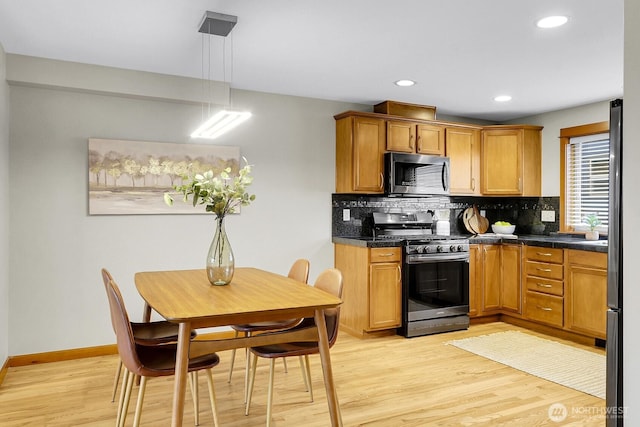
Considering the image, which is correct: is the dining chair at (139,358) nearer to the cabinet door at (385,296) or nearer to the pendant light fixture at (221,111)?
the pendant light fixture at (221,111)

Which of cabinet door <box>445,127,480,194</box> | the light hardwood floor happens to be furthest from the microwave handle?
the light hardwood floor

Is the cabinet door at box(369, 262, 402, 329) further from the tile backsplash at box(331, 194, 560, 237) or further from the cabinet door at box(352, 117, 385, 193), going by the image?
the cabinet door at box(352, 117, 385, 193)

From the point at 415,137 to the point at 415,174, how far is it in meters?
0.39

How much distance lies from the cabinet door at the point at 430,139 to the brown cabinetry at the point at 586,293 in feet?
5.39

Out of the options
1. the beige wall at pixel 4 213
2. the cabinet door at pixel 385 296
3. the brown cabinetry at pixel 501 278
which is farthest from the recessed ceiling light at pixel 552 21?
the beige wall at pixel 4 213

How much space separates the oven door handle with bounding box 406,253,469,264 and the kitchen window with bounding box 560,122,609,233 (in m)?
1.30

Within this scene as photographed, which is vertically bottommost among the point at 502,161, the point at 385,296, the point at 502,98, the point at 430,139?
the point at 385,296

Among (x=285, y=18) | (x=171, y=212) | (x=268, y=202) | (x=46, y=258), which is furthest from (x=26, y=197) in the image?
(x=285, y=18)

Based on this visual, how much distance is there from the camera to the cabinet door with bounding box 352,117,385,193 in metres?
4.72

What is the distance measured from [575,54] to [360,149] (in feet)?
6.57

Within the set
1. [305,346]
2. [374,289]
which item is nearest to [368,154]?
[374,289]

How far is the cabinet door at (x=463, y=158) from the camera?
527cm

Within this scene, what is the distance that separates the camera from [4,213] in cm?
354

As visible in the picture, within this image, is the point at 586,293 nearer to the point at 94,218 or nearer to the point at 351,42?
the point at 351,42
